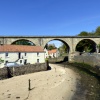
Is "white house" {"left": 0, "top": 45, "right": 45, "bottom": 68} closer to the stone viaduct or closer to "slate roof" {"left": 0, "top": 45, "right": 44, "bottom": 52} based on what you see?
"slate roof" {"left": 0, "top": 45, "right": 44, "bottom": 52}

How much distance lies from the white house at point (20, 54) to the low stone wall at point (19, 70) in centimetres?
968

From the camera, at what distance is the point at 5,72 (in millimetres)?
43938

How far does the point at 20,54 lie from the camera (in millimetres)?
65688

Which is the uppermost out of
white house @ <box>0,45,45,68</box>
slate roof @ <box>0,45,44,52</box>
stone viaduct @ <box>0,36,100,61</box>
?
stone viaduct @ <box>0,36,100,61</box>

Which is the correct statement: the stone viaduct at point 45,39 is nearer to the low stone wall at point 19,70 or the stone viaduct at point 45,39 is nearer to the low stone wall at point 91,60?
the low stone wall at point 91,60

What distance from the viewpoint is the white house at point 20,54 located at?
200 feet

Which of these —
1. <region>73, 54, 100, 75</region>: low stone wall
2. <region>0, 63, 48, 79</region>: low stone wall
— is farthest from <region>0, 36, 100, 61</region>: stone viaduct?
<region>0, 63, 48, 79</region>: low stone wall

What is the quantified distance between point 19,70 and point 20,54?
1739 centimetres

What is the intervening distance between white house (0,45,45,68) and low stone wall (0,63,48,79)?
9682 millimetres

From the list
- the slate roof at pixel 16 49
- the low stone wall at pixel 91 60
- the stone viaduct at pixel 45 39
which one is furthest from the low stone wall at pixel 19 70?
the stone viaduct at pixel 45 39

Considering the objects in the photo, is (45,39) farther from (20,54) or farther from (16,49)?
(20,54)

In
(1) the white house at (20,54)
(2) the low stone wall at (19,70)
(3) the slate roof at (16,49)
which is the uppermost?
(3) the slate roof at (16,49)

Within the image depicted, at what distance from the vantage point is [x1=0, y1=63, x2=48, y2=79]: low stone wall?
1708 inches

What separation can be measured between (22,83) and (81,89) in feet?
36.9
